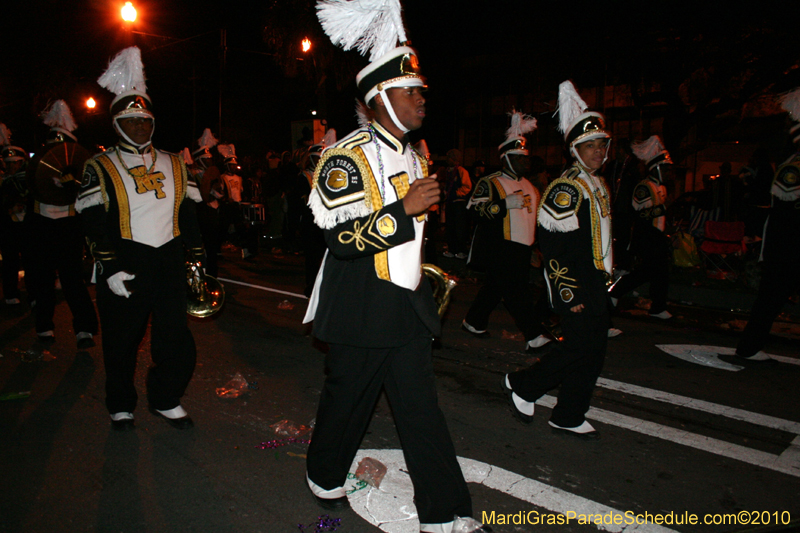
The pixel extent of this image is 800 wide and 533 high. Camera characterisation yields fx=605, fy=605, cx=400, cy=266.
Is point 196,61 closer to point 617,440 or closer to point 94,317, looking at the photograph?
point 94,317

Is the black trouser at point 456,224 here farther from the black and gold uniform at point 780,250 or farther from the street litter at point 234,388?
the street litter at point 234,388

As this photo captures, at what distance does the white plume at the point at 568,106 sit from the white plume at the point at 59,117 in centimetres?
529

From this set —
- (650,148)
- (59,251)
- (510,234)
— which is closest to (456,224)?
(650,148)

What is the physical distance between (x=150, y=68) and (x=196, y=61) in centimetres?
328

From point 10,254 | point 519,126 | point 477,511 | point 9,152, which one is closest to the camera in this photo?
point 477,511

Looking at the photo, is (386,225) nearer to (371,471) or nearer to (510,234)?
(371,471)

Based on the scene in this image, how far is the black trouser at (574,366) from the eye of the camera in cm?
400

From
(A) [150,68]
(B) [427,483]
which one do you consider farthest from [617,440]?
(A) [150,68]

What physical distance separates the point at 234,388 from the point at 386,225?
3.04 m

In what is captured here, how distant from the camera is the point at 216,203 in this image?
32.4 feet

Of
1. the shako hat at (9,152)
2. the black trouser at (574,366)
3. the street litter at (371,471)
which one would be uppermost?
the shako hat at (9,152)

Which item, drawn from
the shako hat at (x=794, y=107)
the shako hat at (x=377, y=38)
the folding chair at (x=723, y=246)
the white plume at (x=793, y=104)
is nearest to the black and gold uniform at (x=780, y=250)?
the shako hat at (x=794, y=107)

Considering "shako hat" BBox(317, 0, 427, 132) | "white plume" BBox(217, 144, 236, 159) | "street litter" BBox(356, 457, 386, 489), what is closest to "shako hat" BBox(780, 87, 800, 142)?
"shako hat" BBox(317, 0, 427, 132)

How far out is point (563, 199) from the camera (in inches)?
160
